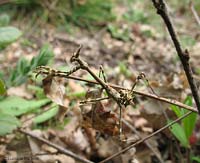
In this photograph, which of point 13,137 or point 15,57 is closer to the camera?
point 13,137

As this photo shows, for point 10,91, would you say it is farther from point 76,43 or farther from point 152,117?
point 76,43

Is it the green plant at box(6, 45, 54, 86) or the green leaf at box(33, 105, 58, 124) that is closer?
the green plant at box(6, 45, 54, 86)

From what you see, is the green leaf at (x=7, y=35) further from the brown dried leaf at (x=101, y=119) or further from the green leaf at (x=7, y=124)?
the brown dried leaf at (x=101, y=119)

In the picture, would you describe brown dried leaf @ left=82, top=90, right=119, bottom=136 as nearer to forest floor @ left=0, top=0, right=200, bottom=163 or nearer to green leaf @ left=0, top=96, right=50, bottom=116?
forest floor @ left=0, top=0, right=200, bottom=163

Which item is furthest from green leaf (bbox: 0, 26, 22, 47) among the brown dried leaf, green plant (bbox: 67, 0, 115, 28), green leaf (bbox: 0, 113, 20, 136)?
green plant (bbox: 67, 0, 115, 28)

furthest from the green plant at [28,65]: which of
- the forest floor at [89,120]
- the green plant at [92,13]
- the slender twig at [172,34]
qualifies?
the green plant at [92,13]

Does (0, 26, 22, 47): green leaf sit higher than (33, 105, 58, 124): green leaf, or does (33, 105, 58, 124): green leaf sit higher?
(0, 26, 22, 47): green leaf

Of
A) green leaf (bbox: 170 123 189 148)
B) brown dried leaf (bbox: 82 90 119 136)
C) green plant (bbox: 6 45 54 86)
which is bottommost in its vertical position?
green leaf (bbox: 170 123 189 148)

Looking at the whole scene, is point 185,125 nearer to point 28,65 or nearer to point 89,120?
point 89,120

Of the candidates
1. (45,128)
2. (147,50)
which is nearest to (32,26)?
(147,50)
